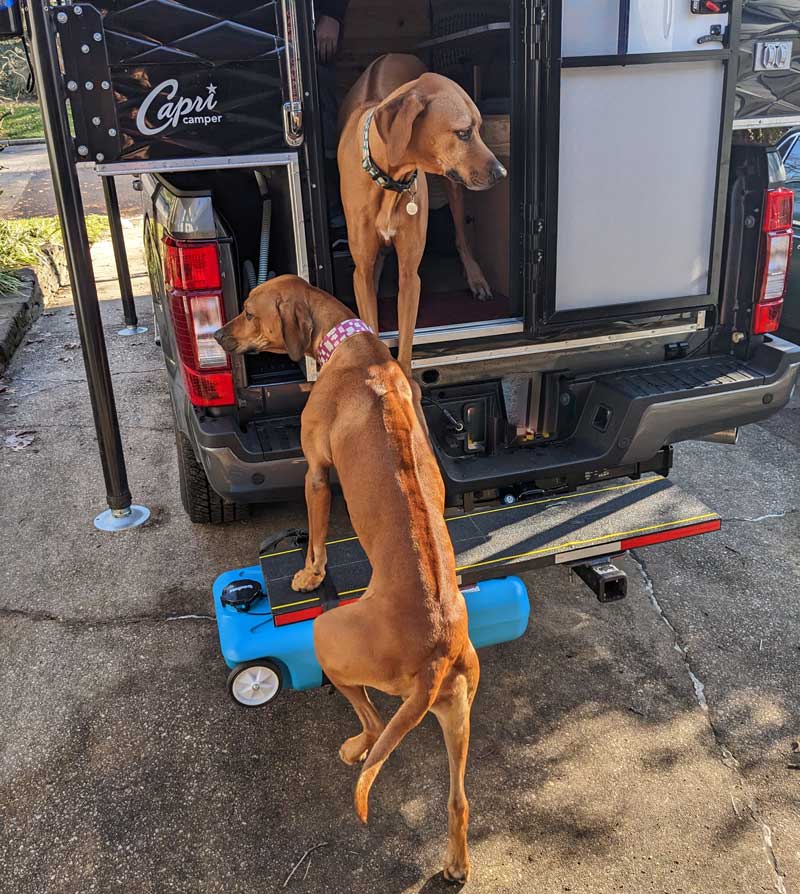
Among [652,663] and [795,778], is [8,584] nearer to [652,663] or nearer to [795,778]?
[652,663]

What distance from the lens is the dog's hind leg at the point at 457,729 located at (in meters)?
2.49

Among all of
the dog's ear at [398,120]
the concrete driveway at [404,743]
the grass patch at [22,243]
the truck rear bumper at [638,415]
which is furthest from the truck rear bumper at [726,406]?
the grass patch at [22,243]

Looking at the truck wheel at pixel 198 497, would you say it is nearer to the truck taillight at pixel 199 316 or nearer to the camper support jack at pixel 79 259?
the camper support jack at pixel 79 259

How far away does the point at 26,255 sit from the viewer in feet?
34.6

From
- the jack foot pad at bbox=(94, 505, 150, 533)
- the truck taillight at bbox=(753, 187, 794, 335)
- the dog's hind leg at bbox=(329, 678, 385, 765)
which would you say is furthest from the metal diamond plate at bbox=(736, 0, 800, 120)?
the jack foot pad at bbox=(94, 505, 150, 533)

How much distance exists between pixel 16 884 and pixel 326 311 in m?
2.15

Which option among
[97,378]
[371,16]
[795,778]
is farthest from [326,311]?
[371,16]

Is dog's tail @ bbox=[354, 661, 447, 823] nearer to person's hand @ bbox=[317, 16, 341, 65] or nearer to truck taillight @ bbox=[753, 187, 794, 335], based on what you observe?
truck taillight @ bbox=[753, 187, 794, 335]

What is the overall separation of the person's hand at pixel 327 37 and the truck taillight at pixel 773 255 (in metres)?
2.51

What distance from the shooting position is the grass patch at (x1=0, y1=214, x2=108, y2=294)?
31.7ft

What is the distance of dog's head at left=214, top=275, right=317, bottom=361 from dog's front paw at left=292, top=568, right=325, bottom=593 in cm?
83

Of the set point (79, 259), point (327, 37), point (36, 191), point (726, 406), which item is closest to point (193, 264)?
point (79, 259)

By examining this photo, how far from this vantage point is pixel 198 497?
4.64m

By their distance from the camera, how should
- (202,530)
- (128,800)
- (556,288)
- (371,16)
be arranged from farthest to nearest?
(371,16) → (202,530) → (556,288) → (128,800)
